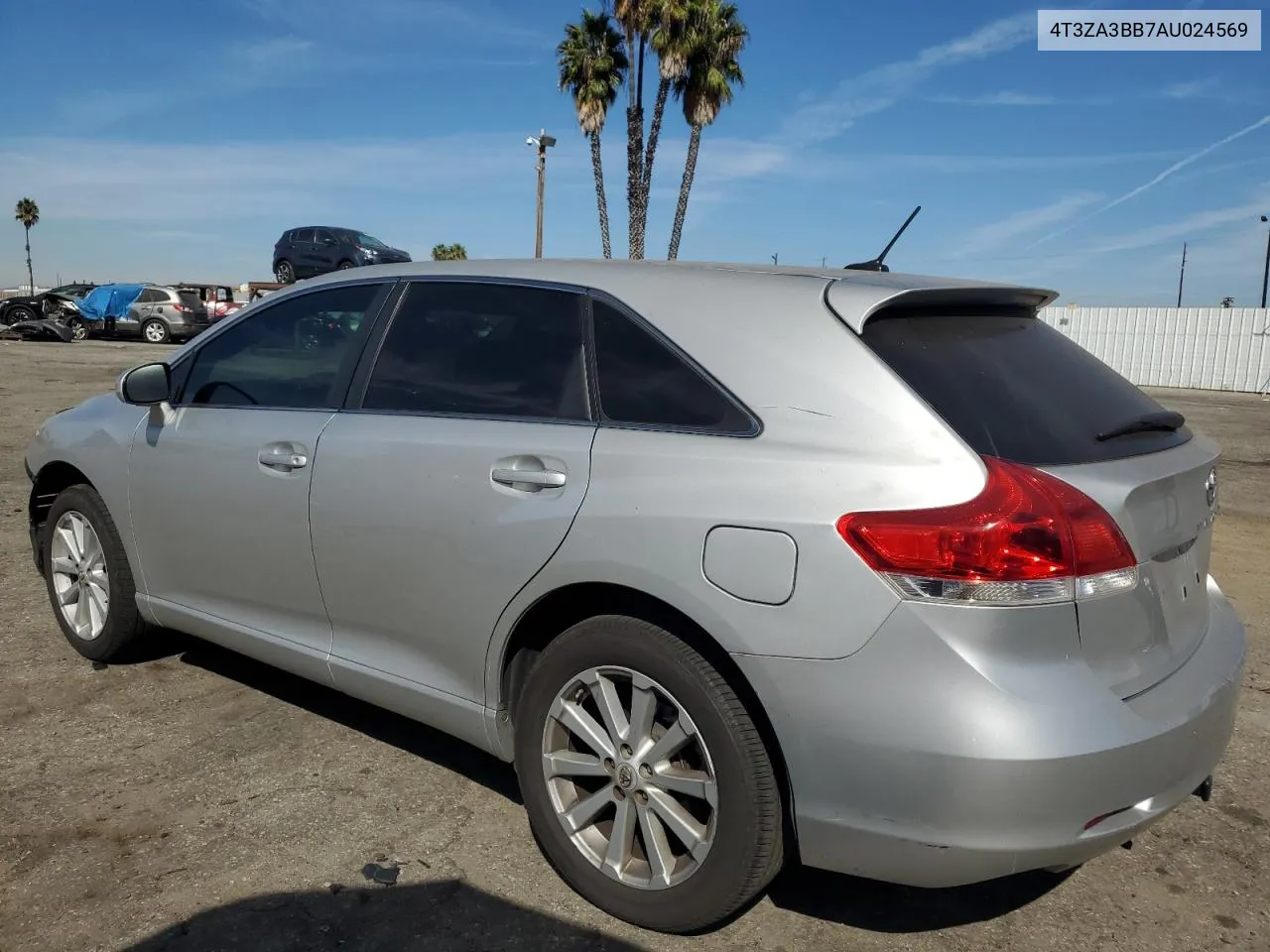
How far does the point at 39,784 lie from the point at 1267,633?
527 centimetres

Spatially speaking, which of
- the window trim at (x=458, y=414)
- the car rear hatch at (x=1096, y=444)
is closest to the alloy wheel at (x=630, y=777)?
the window trim at (x=458, y=414)

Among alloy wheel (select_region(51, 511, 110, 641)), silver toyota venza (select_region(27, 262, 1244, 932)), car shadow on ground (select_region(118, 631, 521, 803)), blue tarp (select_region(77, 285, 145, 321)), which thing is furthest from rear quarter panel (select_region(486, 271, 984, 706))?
blue tarp (select_region(77, 285, 145, 321))

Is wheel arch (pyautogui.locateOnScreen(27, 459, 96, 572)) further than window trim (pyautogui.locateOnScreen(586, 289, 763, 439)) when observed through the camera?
Yes

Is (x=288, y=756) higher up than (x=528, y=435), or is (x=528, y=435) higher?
(x=528, y=435)

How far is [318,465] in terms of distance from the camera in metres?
3.21

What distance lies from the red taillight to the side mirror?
110 inches

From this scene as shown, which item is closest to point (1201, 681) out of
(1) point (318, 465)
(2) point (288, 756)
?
(1) point (318, 465)

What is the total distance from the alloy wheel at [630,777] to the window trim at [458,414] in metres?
0.70

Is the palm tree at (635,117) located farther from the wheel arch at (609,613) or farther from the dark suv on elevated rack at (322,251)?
the wheel arch at (609,613)

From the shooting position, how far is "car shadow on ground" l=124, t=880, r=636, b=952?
8.21 ft

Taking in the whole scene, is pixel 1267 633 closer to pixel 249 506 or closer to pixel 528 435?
pixel 528 435

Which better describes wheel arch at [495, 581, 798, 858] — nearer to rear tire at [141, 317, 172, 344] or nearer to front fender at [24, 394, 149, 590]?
front fender at [24, 394, 149, 590]

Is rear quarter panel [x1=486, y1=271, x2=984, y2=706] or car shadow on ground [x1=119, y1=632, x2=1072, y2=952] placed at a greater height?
rear quarter panel [x1=486, y1=271, x2=984, y2=706]

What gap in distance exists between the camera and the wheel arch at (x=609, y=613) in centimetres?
234
